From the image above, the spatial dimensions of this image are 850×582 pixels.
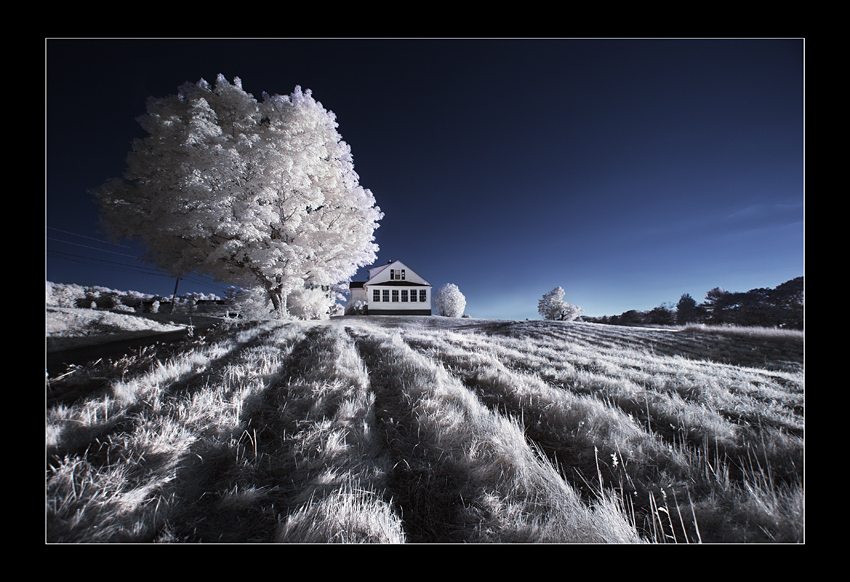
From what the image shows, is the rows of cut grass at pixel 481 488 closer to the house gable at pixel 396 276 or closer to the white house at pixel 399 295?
the white house at pixel 399 295

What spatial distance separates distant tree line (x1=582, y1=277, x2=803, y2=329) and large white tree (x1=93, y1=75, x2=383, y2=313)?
833 cm

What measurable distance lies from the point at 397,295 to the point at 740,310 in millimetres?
16622

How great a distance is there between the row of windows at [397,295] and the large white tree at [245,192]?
8.60 m

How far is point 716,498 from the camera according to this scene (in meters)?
1.35

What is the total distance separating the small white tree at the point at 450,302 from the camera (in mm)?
17750

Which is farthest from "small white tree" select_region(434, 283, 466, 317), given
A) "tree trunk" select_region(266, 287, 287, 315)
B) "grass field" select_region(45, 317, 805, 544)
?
"grass field" select_region(45, 317, 805, 544)

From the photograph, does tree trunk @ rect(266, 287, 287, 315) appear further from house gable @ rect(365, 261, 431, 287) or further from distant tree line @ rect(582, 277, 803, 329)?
distant tree line @ rect(582, 277, 803, 329)

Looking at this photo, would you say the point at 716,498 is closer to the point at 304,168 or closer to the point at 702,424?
the point at 702,424

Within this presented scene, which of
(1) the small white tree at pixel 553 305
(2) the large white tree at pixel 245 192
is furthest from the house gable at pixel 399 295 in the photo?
(1) the small white tree at pixel 553 305

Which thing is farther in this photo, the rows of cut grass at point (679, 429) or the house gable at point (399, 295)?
the house gable at point (399, 295)

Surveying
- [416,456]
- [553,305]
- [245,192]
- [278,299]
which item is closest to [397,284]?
[278,299]

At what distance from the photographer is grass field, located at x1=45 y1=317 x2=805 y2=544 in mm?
1230

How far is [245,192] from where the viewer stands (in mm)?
7453
